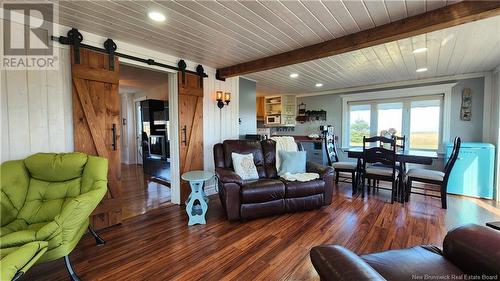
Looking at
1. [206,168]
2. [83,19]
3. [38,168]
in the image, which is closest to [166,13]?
[83,19]

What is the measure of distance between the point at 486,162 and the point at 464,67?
64.8 inches

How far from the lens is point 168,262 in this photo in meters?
1.94

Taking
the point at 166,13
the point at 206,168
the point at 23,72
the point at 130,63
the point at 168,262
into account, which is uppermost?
the point at 166,13

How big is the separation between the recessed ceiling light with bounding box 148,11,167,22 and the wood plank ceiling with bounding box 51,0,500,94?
0.06 m

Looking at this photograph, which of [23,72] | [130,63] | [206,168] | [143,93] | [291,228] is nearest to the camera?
[23,72]

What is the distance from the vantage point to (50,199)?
6.31 ft

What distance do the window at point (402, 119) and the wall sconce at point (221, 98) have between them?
3.40 metres

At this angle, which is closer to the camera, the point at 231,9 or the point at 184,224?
the point at 231,9

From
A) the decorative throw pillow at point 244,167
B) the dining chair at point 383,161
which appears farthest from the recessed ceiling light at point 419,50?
the decorative throw pillow at point 244,167

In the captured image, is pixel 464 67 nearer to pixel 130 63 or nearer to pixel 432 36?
pixel 432 36

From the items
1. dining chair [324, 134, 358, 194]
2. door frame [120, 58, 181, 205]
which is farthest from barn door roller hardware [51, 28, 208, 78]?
dining chair [324, 134, 358, 194]

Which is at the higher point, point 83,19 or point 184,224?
point 83,19

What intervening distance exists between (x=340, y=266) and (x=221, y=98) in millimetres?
3418

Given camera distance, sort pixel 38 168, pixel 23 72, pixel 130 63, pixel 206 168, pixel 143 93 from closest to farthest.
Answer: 1. pixel 38 168
2. pixel 23 72
3. pixel 130 63
4. pixel 206 168
5. pixel 143 93
